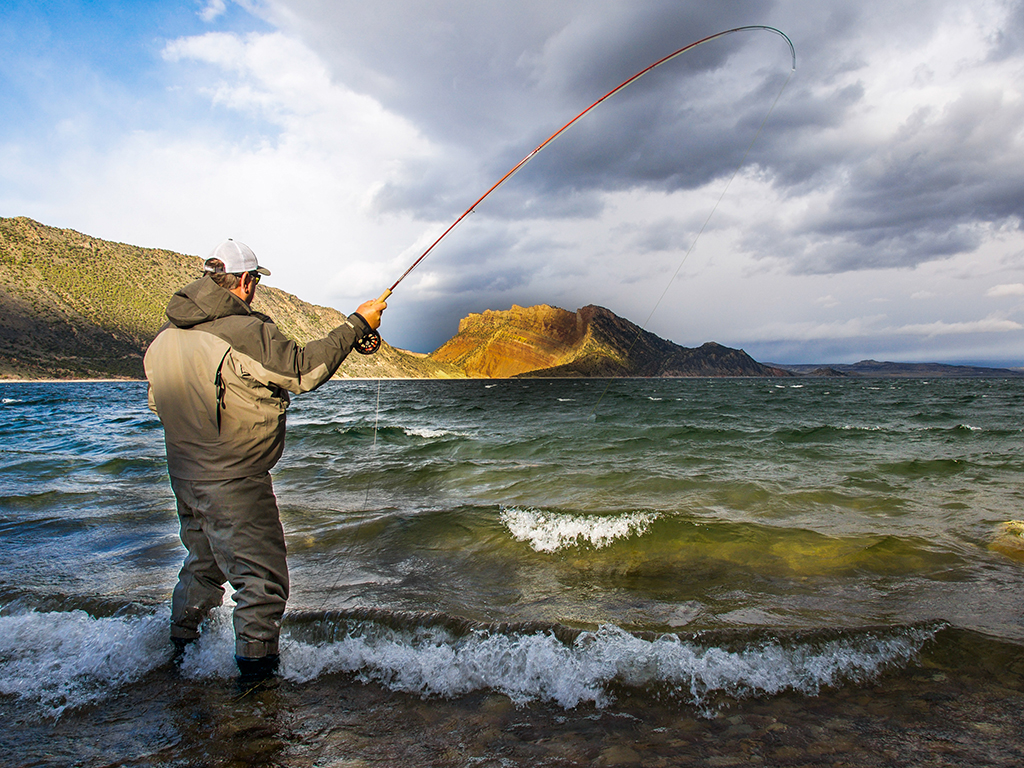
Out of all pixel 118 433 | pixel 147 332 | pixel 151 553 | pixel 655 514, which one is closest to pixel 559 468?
pixel 655 514

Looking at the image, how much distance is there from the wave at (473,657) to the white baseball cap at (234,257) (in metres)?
2.28

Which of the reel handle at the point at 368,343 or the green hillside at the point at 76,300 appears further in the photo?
the green hillside at the point at 76,300

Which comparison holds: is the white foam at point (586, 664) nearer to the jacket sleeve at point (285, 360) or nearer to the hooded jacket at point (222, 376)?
the hooded jacket at point (222, 376)

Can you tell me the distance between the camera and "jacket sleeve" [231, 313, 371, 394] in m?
2.86

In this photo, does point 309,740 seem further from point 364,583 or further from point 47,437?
point 47,437

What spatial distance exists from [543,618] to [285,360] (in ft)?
9.17

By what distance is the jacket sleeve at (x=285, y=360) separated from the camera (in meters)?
2.86

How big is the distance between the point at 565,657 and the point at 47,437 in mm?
18851

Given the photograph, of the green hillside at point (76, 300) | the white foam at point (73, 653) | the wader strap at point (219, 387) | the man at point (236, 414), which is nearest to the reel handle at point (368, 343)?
the man at point (236, 414)

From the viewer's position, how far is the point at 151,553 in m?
5.76

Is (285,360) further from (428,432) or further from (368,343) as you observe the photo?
(428,432)

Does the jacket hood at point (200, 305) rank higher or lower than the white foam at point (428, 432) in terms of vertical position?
higher

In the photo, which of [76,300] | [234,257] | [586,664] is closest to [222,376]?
[234,257]

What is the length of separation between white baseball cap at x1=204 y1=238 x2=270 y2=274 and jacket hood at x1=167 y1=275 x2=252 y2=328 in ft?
0.73
